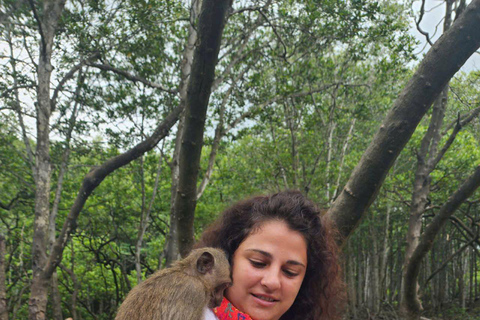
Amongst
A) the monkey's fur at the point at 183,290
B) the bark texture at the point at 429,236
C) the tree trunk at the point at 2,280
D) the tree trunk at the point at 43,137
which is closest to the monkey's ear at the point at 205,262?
the monkey's fur at the point at 183,290

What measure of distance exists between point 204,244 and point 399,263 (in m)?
20.2

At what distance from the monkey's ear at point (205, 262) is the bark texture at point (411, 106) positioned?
0.75m

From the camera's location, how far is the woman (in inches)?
60.6

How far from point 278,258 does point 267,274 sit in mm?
84

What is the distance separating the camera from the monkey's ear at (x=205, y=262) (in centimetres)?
202

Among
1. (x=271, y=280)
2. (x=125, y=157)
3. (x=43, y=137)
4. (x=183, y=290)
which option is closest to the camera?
(x=271, y=280)

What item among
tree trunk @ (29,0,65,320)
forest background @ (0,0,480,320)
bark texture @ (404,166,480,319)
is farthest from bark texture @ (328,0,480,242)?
tree trunk @ (29,0,65,320)

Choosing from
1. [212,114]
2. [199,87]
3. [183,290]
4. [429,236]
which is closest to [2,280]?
[183,290]

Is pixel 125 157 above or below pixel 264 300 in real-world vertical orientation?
above

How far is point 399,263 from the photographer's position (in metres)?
19.7

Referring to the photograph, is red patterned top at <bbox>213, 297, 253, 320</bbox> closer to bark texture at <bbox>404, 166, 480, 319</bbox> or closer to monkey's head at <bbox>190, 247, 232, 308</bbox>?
monkey's head at <bbox>190, 247, 232, 308</bbox>

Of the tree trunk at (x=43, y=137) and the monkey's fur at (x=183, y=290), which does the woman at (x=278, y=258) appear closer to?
the monkey's fur at (x=183, y=290)

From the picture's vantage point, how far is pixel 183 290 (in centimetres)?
200

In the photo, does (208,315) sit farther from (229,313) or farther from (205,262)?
(205,262)
